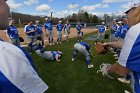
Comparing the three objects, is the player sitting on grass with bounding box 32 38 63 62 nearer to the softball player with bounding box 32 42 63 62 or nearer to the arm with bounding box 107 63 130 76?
the softball player with bounding box 32 42 63 62

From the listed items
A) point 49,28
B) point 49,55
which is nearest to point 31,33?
point 49,55

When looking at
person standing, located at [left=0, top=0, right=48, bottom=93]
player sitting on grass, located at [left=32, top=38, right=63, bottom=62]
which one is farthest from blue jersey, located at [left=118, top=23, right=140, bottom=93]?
player sitting on grass, located at [left=32, top=38, right=63, bottom=62]

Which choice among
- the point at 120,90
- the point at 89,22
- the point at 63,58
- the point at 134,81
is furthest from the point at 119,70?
the point at 89,22

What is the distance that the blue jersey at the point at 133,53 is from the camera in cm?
205

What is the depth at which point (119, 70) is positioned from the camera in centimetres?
219

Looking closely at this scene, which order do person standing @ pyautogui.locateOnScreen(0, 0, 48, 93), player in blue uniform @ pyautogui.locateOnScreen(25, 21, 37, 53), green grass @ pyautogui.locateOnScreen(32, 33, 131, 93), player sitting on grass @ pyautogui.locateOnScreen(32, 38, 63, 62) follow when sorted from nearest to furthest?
person standing @ pyautogui.locateOnScreen(0, 0, 48, 93) → green grass @ pyautogui.locateOnScreen(32, 33, 131, 93) → player sitting on grass @ pyautogui.locateOnScreen(32, 38, 63, 62) → player in blue uniform @ pyautogui.locateOnScreen(25, 21, 37, 53)

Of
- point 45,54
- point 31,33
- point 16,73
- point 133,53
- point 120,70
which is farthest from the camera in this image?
point 31,33

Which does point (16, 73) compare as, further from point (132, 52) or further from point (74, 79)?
point (74, 79)

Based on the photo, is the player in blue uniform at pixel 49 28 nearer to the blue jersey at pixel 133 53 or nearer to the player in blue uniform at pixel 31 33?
the player in blue uniform at pixel 31 33

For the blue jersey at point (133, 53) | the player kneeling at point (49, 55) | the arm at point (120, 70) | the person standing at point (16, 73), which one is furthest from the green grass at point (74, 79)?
the person standing at point (16, 73)

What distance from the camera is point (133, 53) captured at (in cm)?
206

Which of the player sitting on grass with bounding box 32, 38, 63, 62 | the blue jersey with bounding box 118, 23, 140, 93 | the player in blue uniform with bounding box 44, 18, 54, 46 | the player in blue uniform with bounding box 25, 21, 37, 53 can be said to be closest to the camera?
the blue jersey with bounding box 118, 23, 140, 93

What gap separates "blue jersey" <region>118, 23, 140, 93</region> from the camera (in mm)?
2049

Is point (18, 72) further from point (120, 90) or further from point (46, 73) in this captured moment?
point (46, 73)
